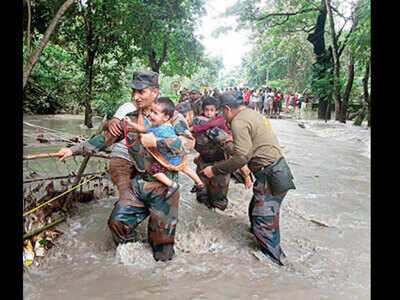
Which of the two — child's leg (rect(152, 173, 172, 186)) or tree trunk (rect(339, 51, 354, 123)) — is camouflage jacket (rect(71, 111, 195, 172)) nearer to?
child's leg (rect(152, 173, 172, 186))

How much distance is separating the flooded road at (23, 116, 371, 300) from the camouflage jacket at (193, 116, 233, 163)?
0.89 m

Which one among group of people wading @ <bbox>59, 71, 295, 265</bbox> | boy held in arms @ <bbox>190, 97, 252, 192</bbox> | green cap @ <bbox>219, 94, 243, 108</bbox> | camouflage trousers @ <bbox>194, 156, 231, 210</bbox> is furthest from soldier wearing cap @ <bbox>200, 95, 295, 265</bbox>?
camouflage trousers @ <bbox>194, 156, 231, 210</bbox>

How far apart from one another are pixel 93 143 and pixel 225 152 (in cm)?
231

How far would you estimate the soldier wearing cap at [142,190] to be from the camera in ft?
10.5

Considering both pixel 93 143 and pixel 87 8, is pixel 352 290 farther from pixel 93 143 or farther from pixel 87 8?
pixel 87 8

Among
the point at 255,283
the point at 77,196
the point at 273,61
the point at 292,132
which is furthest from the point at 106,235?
the point at 273,61

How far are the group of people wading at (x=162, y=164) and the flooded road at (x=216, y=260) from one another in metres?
0.24

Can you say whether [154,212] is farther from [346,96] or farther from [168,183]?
[346,96]

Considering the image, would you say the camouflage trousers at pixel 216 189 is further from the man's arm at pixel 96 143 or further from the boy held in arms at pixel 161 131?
the man's arm at pixel 96 143

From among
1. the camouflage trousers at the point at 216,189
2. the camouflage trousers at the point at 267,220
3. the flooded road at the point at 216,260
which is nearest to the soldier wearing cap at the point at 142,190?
the flooded road at the point at 216,260

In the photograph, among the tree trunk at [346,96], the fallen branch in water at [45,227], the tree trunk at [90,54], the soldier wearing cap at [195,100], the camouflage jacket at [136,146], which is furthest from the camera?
the tree trunk at [346,96]

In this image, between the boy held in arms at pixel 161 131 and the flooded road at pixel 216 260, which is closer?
the flooded road at pixel 216 260

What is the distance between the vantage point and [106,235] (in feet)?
12.7

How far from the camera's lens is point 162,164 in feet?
10.5
